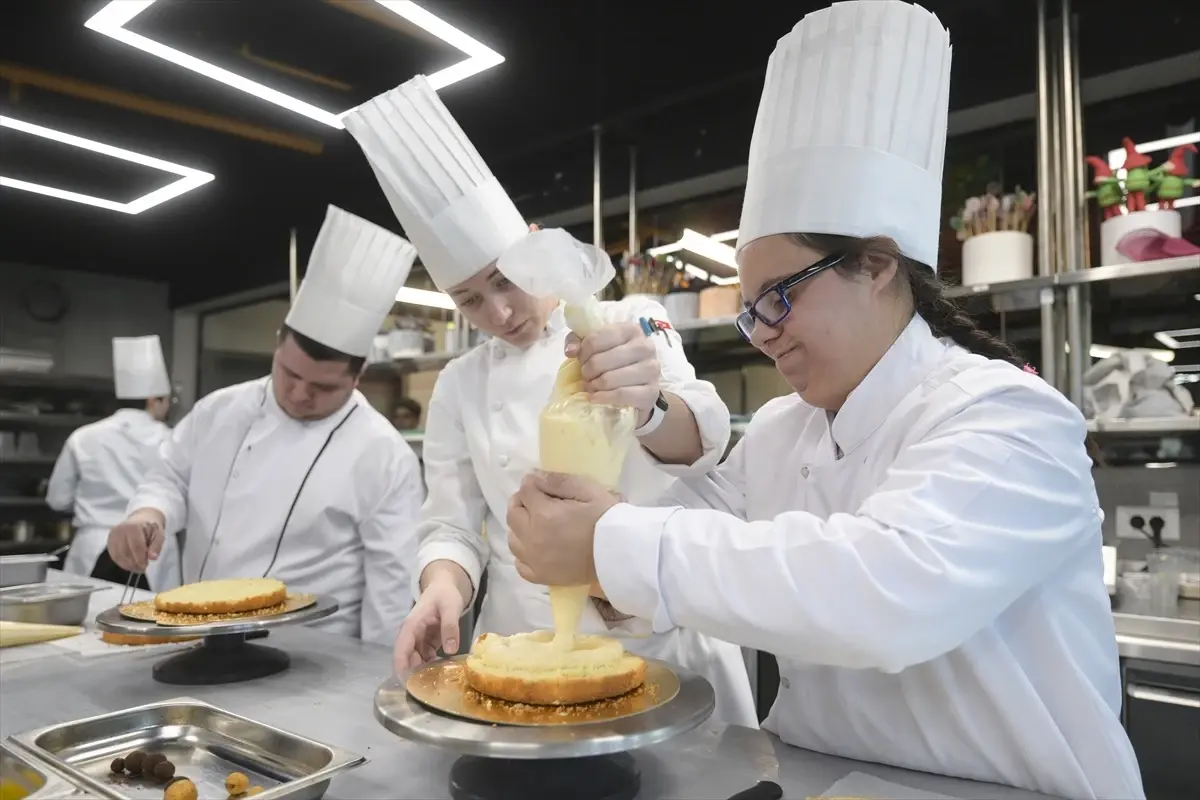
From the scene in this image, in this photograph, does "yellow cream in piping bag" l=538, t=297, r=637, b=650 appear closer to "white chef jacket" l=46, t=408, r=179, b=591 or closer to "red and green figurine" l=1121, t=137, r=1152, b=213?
"red and green figurine" l=1121, t=137, r=1152, b=213

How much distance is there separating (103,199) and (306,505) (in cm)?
401

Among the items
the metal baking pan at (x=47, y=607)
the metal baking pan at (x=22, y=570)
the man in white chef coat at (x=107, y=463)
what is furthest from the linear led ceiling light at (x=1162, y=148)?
the man in white chef coat at (x=107, y=463)

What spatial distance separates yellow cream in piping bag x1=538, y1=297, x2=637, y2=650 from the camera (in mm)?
1042

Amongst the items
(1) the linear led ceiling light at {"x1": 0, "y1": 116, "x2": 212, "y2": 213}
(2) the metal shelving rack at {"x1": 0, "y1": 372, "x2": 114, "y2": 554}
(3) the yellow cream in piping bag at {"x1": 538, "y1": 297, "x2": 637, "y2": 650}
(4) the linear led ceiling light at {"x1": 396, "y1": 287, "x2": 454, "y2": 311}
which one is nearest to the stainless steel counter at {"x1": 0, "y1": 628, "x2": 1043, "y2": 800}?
(3) the yellow cream in piping bag at {"x1": 538, "y1": 297, "x2": 637, "y2": 650}

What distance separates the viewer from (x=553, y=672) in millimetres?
1063

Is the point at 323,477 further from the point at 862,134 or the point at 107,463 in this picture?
the point at 107,463

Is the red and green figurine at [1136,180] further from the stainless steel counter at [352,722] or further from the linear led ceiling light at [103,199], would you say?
the linear led ceiling light at [103,199]

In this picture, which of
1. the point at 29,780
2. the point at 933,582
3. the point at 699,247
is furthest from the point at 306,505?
the point at 699,247

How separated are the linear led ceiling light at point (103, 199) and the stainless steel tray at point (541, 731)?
14.7 ft

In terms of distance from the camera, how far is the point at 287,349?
8.51 feet

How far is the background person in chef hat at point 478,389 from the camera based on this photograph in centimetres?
168

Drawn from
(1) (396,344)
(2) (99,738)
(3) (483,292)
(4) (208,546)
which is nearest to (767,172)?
(3) (483,292)

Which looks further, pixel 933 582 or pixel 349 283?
pixel 349 283

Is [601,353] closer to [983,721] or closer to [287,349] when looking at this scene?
[983,721]
